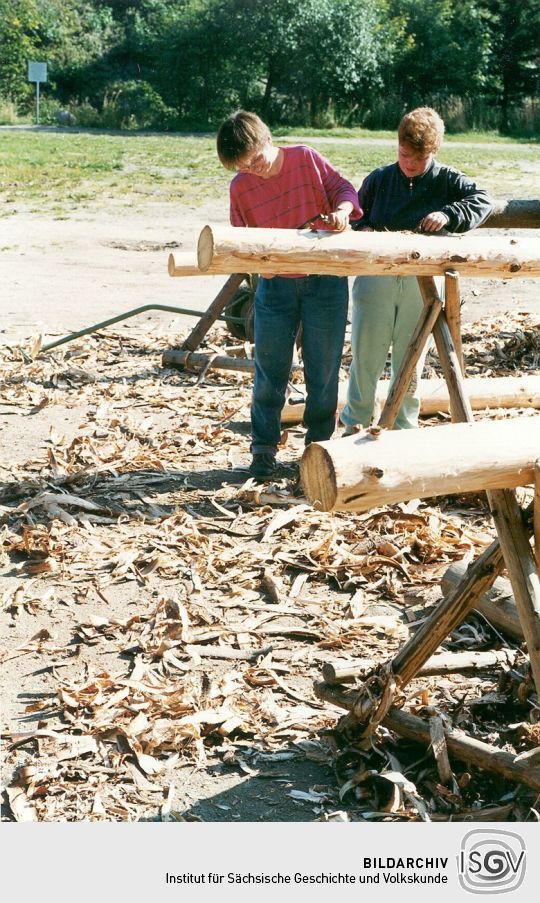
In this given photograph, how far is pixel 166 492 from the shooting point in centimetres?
570

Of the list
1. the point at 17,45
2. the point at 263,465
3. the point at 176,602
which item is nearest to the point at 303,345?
the point at 263,465

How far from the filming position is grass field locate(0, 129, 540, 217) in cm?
1602

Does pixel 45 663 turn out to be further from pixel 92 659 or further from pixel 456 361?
pixel 456 361

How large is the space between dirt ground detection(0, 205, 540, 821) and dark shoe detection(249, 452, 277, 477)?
3.4 inches

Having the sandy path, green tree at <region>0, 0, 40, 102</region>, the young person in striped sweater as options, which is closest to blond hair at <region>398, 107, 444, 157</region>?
the young person in striped sweater

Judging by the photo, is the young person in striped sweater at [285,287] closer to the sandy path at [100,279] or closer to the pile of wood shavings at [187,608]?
the pile of wood shavings at [187,608]

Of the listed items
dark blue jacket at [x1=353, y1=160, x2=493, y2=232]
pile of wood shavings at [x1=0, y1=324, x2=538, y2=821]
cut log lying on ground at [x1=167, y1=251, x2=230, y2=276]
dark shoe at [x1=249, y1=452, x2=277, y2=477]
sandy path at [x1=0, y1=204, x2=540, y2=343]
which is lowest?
pile of wood shavings at [x1=0, y1=324, x2=538, y2=821]

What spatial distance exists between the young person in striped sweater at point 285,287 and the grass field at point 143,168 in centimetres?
958

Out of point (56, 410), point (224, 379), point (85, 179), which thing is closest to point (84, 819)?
point (56, 410)

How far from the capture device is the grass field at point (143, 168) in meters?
16.0

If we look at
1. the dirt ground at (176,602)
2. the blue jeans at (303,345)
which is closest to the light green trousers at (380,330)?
the blue jeans at (303,345)

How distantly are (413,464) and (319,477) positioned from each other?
23 cm

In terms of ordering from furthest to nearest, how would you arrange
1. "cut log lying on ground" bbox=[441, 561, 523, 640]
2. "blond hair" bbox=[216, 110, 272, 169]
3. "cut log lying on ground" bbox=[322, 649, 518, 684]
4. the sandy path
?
1. the sandy path
2. "blond hair" bbox=[216, 110, 272, 169]
3. "cut log lying on ground" bbox=[441, 561, 523, 640]
4. "cut log lying on ground" bbox=[322, 649, 518, 684]

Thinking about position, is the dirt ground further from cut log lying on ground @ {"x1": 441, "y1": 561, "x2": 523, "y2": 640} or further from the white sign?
the white sign
